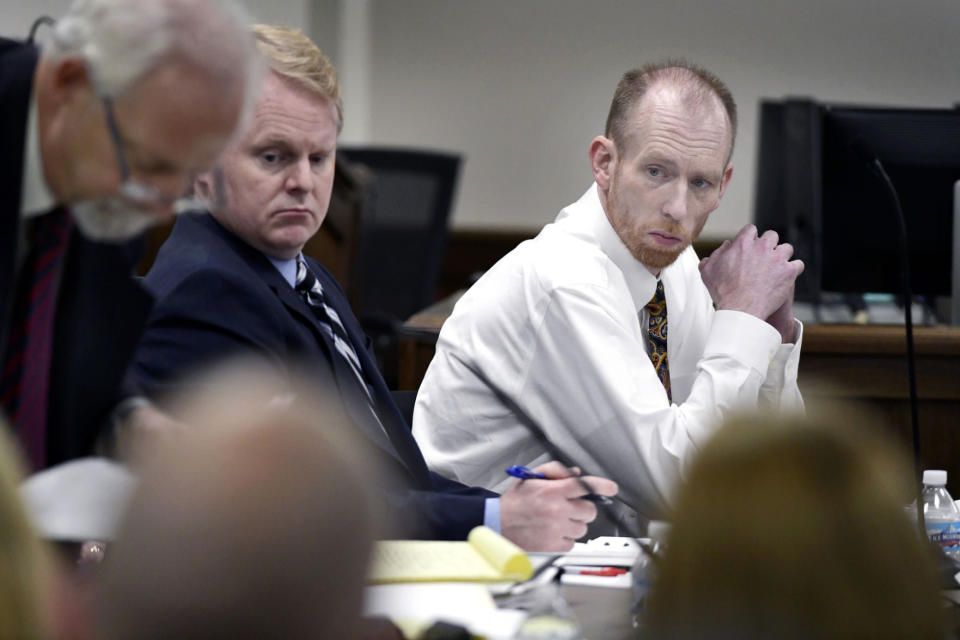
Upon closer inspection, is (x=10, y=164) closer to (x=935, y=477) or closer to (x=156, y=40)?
(x=156, y=40)

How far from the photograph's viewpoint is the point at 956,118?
2670 millimetres

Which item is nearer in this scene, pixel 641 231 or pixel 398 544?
pixel 398 544

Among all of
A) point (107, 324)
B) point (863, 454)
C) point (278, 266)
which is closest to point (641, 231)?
point (278, 266)

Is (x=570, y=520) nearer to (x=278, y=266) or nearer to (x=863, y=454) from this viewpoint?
(x=278, y=266)

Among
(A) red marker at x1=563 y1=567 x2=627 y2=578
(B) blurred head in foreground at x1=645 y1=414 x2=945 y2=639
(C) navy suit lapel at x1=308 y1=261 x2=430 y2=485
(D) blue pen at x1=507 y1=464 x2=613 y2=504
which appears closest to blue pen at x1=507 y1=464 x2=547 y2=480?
(D) blue pen at x1=507 y1=464 x2=613 y2=504

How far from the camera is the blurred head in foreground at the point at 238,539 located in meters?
0.53

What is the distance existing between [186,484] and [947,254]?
2.68 metres

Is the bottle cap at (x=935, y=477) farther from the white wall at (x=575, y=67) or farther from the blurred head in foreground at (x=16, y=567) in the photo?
the white wall at (x=575, y=67)

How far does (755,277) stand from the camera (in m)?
2.14

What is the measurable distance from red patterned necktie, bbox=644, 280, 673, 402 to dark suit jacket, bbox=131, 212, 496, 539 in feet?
2.07

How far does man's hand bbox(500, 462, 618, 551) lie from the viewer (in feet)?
4.80

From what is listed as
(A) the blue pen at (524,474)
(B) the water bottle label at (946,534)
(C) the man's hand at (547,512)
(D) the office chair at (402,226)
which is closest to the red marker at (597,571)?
(C) the man's hand at (547,512)

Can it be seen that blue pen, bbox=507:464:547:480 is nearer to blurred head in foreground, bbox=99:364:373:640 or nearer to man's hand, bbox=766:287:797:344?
man's hand, bbox=766:287:797:344

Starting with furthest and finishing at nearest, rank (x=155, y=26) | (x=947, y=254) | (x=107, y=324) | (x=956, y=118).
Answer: (x=947, y=254)
(x=956, y=118)
(x=107, y=324)
(x=155, y=26)
